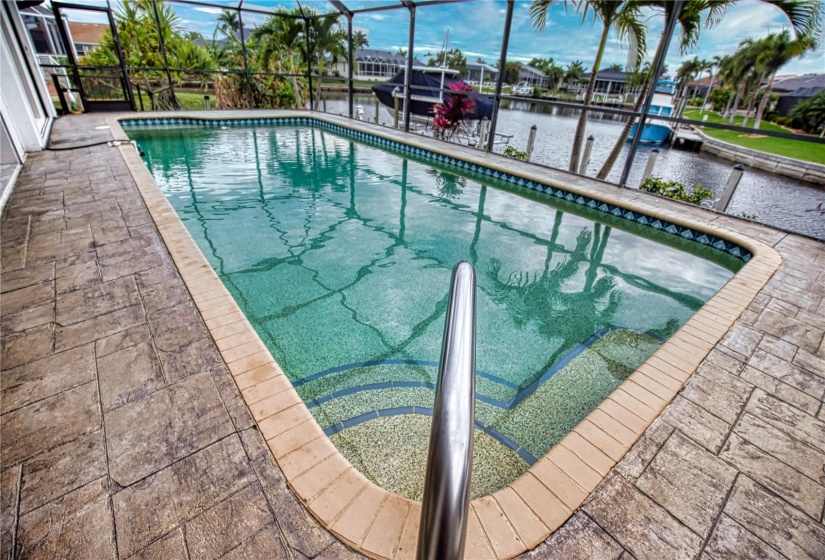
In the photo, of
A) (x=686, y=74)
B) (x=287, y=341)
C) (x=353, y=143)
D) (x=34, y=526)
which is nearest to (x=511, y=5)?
(x=353, y=143)

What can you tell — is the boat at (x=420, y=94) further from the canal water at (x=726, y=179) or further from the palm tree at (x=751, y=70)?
Result: the palm tree at (x=751, y=70)

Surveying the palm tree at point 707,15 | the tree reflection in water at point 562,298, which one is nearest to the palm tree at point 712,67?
the palm tree at point 707,15

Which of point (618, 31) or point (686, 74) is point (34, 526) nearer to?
point (618, 31)

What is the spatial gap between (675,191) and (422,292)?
15.0 ft

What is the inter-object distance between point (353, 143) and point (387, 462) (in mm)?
8397

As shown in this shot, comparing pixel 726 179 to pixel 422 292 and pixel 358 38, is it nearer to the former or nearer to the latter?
pixel 422 292

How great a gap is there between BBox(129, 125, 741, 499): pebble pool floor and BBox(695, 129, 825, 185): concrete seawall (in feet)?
55.5

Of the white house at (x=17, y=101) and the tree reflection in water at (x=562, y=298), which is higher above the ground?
the white house at (x=17, y=101)

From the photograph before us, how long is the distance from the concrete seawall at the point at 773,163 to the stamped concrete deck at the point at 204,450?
18690mm

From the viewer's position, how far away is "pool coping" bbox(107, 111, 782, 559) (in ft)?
4.01

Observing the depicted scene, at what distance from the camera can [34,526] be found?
1160 mm

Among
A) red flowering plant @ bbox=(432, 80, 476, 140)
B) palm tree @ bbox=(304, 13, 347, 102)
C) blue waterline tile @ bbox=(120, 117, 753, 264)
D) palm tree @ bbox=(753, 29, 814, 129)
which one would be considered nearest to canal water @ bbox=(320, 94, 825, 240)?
red flowering plant @ bbox=(432, 80, 476, 140)

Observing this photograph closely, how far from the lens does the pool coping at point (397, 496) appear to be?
122 centimetres

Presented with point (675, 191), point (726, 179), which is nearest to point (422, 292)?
point (675, 191)
